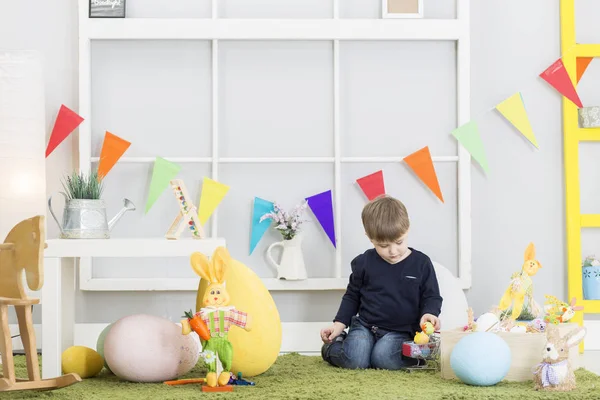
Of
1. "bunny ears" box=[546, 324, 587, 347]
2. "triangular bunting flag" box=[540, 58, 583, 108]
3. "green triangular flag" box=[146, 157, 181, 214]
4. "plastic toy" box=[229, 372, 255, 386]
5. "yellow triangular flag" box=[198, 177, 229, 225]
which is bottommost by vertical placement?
"plastic toy" box=[229, 372, 255, 386]

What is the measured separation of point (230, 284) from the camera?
7.00 ft

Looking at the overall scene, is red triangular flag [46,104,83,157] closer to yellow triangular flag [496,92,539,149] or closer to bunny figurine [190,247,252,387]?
bunny figurine [190,247,252,387]

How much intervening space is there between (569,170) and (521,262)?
364 millimetres

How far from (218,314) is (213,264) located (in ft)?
0.42

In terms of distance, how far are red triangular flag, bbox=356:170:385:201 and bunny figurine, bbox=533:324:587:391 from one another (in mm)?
960

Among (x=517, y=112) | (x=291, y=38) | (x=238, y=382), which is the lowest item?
(x=238, y=382)

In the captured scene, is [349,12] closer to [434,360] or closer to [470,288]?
[470,288]

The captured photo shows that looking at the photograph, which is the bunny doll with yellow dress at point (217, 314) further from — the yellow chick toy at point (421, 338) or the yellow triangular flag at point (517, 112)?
the yellow triangular flag at point (517, 112)

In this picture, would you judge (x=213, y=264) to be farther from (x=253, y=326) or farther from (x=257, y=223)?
(x=257, y=223)

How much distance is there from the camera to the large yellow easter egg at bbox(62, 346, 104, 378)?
82.9 inches

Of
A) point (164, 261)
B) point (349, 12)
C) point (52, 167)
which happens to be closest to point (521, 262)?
point (349, 12)

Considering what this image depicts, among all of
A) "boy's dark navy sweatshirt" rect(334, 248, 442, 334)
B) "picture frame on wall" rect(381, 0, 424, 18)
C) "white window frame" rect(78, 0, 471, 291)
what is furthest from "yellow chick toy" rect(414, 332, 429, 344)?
"picture frame on wall" rect(381, 0, 424, 18)

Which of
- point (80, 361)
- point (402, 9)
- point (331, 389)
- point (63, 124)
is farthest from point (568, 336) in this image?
point (63, 124)

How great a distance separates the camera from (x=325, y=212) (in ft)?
8.91
